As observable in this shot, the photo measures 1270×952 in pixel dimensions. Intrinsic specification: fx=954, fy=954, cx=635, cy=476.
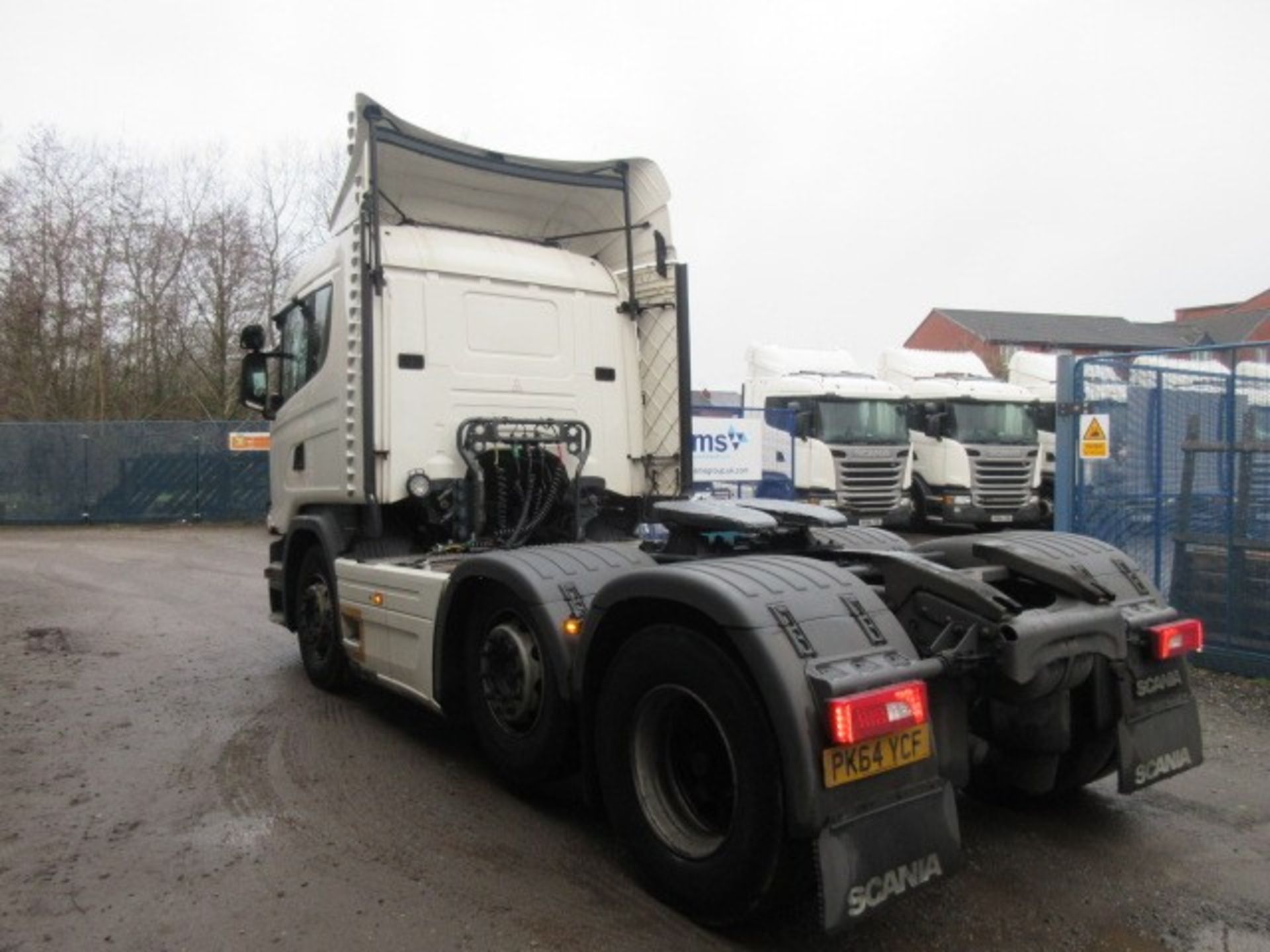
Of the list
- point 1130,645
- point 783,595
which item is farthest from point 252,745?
point 1130,645

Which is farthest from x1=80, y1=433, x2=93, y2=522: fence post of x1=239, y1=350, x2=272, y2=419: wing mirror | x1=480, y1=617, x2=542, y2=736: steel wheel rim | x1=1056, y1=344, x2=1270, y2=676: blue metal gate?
x1=1056, y1=344, x2=1270, y2=676: blue metal gate

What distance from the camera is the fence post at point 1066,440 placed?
801 centimetres

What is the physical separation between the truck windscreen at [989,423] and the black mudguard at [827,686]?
50.9ft

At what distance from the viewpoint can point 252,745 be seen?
5270mm

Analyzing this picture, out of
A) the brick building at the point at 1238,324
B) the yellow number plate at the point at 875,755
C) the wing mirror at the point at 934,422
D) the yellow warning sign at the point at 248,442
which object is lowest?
the yellow number plate at the point at 875,755

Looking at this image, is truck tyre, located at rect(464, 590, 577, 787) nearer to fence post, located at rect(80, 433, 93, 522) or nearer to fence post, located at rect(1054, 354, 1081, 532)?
fence post, located at rect(1054, 354, 1081, 532)

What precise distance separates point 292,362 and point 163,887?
13.8 feet

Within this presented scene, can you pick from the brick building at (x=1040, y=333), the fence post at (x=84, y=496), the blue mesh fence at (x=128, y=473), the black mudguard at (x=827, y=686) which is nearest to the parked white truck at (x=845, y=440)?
the blue mesh fence at (x=128, y=473)

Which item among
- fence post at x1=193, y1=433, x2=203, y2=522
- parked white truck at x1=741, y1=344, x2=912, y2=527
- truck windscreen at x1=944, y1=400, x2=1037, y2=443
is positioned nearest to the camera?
parked white truck at x1=741, y1=344, x2=912, y2=527

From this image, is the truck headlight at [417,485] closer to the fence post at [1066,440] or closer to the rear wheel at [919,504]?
the fence post at [1066,440]

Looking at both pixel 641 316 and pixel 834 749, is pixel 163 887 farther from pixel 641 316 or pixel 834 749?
pixel 641 316

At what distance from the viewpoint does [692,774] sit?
3389 millimetres

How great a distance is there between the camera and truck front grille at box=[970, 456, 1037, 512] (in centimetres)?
1769

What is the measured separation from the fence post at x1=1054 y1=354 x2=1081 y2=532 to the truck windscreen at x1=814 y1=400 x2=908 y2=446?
840cm
